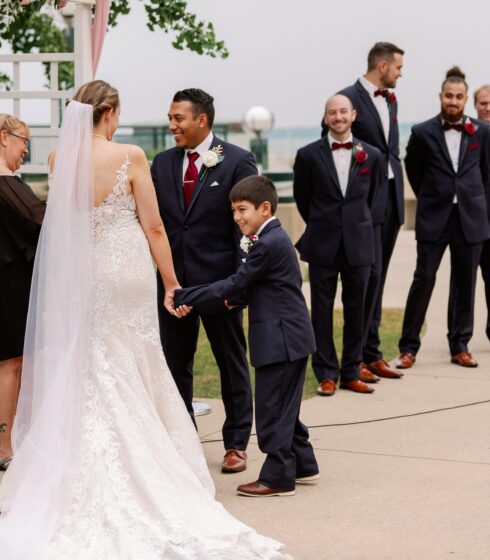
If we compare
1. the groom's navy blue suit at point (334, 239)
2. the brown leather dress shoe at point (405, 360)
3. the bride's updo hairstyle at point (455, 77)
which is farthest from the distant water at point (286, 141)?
the groom's navy blue suit at point (334, 239)

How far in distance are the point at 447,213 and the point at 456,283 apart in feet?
2.24

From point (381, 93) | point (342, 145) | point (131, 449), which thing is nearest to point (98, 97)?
point (131, 449)

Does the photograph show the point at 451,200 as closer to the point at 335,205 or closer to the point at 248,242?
the point at 335,205

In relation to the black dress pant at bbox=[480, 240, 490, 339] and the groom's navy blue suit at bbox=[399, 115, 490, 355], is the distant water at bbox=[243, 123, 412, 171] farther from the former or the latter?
the groom's navy blue suit at bbox=[399, 115, 490, 355]

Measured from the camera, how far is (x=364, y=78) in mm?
8789

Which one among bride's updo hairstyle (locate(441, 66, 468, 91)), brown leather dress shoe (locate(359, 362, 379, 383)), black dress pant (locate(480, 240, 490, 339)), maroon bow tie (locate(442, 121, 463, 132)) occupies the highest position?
bride's updo hairstyle (locate(441, 66, 468, 91))

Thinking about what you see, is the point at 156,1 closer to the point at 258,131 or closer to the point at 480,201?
the point at 480,201

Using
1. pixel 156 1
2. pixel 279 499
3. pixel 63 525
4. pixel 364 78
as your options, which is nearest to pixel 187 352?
pixel 279 499

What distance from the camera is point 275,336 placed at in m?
5.71

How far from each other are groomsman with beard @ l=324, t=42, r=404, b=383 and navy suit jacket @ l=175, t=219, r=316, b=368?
2867mm

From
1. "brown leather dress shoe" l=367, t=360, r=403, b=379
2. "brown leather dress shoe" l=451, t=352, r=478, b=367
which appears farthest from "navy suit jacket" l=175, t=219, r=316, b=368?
"brown leather dress shoe" l=451, t=352, r=478, b=367

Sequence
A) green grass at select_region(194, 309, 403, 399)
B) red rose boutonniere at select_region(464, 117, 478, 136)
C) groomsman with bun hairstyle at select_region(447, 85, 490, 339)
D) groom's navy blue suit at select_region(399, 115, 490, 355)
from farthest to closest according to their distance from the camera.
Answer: groomsman with bun hairstyle at select_region(447, 85, 490, 339), groom's navy blue suit at select_region(399, 115, 490, 355), red rose boutonniere at select_region(464, 117, 478, 136), green grass at select_region(194, 309, 403, 399)

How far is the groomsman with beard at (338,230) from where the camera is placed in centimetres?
809

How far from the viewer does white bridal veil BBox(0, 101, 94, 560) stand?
17.0ft
